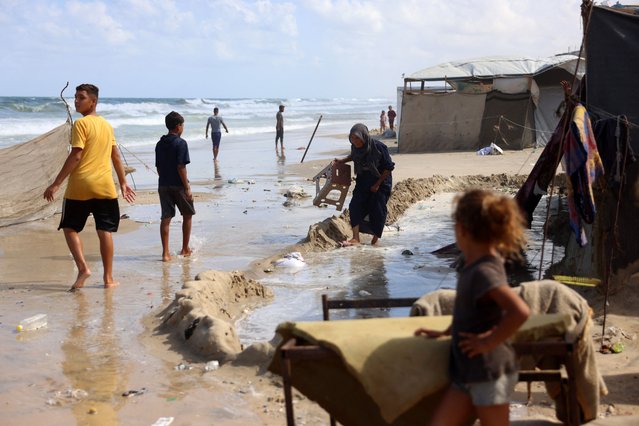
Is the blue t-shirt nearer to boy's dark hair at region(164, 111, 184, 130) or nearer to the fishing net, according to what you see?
boy's dark hair at region(164, 111, 184, 130)

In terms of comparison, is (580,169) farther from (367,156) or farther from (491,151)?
(491,151)

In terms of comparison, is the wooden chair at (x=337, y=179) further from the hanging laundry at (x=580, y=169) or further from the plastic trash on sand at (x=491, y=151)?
the plastic trash on sand at (x=491, y=151)

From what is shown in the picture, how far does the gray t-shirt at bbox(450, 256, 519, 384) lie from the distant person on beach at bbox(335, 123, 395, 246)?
6.21 m

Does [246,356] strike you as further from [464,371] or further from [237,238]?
[237,238]

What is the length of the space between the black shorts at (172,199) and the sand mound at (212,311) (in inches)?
69.8

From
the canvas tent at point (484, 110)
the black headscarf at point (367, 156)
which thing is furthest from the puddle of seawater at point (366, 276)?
the canvas tent at point (484, 110)

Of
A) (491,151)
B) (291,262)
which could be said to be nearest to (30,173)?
(291,262)

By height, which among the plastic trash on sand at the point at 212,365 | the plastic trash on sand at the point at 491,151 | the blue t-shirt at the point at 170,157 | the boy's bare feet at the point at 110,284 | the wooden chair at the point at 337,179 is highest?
the blue t-shirt at the point at 170,157

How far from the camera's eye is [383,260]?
27.9ft

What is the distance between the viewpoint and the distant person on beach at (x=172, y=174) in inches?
326

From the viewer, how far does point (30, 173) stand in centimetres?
1098

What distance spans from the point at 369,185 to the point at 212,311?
3.66m

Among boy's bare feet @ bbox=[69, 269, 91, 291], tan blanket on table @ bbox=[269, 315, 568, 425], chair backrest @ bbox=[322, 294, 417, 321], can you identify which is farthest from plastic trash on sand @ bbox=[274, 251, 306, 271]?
tan blanket on table @ bbox=[269, 315, 568, 425]

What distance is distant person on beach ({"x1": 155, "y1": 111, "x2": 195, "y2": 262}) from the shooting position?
326 inches
